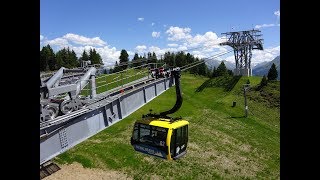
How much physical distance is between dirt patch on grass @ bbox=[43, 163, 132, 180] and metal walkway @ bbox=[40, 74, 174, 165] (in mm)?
13347

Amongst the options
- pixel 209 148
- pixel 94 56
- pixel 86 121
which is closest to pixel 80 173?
pixel 209 148

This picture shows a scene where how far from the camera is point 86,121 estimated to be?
2036 cm

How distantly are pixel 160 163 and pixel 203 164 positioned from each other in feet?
16.4

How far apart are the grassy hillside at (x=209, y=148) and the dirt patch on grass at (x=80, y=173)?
39.6 inches

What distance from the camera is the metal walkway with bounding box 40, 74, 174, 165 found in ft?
57.8

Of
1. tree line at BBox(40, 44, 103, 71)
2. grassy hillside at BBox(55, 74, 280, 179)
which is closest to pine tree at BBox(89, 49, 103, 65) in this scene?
tree line at BBox(40, 44, 103, 71)

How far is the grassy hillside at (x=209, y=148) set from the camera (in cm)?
4038

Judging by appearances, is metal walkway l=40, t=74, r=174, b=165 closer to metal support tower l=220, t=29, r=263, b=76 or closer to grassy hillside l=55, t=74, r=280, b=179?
grassy hillside l=55, t=74, r=280, b=179

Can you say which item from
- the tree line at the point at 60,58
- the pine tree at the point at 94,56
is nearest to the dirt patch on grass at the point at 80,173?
the tree line at the point at 60,58

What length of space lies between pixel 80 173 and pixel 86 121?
18593 mm

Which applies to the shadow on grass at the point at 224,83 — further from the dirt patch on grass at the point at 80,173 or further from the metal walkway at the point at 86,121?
the metal walkway at the point at 86,121

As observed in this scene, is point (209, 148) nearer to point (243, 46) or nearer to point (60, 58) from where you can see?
point (243, 46)
